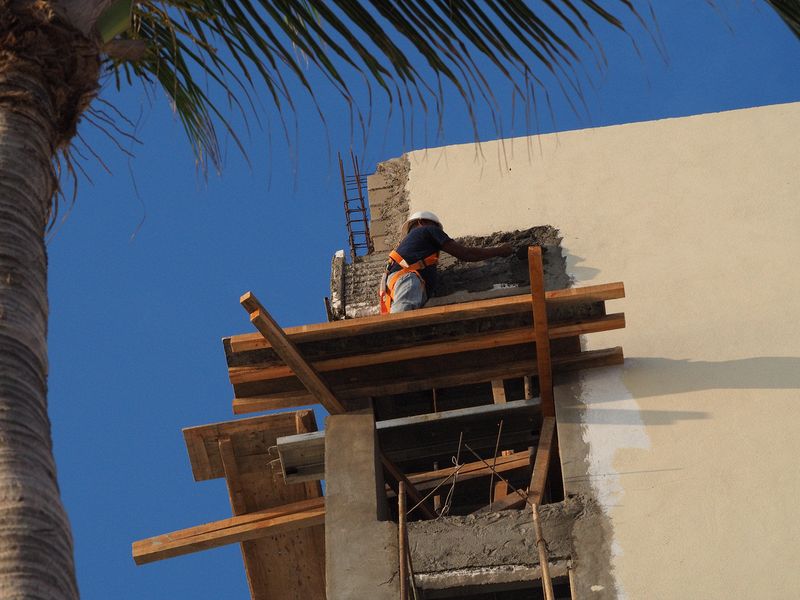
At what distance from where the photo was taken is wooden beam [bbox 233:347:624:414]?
10047mm

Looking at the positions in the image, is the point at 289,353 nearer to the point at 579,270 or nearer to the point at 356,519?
the point at 356,519

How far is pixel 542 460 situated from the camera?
30.5ft

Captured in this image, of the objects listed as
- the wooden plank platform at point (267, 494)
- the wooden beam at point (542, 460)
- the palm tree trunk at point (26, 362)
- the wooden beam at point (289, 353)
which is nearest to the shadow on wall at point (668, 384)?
the wooden beam at point (542, 460)

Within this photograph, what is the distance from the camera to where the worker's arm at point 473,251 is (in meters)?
11.4

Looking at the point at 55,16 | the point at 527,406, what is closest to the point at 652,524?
the point at 527,406

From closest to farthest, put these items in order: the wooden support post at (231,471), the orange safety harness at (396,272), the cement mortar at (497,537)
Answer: the cement mortar at (497,537), the wooden support post at (231,471), the orange safety harness at (396,272)

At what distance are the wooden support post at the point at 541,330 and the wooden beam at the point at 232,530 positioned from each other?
7.13 ft

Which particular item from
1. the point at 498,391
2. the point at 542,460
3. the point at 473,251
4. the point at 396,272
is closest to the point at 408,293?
the point at 396,272

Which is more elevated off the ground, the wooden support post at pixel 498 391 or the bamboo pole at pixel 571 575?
the wooden support post at pixel 498 391

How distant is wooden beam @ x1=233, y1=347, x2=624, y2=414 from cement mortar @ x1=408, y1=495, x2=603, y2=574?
1.67 m

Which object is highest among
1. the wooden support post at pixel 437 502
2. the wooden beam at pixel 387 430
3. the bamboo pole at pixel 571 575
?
the wooden beam at pixel 387 430

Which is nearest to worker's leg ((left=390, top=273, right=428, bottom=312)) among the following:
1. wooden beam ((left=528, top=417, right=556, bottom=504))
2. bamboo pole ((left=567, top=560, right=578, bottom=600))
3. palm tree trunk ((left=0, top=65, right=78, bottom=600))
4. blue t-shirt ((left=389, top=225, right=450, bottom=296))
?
blue t-shirt ((left=389, top=225, right=450, bottom=296))

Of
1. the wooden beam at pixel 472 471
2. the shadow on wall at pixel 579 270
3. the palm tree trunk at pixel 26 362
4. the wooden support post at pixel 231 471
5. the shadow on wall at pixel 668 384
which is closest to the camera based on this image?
the palm tree trunk at pixel 26 362

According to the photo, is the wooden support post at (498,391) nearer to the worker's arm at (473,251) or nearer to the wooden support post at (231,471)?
the worker's arm at (473,251)
